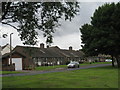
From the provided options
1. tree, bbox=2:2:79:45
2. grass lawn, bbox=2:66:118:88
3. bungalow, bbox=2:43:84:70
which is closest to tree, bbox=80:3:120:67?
bungalow, bbox=2:43:84:70

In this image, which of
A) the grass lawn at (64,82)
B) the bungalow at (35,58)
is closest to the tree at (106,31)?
the bungalow at (35,58)

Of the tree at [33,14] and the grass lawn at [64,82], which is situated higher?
the tree at [33,14]

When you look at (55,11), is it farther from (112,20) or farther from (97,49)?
(97,49)

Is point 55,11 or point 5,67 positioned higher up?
point 55,11

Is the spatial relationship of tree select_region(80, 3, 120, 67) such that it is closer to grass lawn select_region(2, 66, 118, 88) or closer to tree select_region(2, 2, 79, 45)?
grass lawn select_region(2, 66, 118, 88)

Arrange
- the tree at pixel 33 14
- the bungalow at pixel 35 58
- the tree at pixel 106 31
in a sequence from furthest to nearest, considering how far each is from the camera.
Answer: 1. the bungalow at pixel 35 58
2. the tree at pixel 106 31
3. the tree at pixel 33 14

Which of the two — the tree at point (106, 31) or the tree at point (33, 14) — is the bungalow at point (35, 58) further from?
the tree at point (33, 14)

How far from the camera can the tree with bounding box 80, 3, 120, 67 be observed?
41.2 meters

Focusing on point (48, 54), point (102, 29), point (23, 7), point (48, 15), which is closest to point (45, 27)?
point (48, 15)

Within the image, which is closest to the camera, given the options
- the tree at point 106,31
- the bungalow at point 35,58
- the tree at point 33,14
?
the tree at point 33,14

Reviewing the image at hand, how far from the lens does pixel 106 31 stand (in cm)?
4194

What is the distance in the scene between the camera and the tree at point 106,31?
1622 inches

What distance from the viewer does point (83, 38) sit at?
50031 mm

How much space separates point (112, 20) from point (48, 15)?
101 feet
